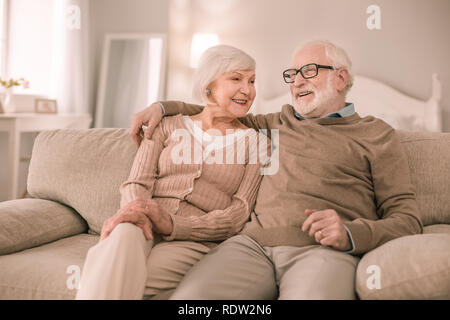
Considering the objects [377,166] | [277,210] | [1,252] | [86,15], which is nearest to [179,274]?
[277,210]

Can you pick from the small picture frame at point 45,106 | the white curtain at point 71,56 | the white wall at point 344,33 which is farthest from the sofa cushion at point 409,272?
the white curtain at point 71,56

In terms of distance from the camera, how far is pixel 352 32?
12.1 feet

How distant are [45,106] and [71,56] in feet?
1.87

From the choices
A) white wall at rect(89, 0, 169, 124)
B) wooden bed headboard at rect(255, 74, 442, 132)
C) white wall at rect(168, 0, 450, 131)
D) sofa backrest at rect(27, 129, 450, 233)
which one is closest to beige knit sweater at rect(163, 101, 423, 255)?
sofa backrest at rect(27, 129, 450, 233)

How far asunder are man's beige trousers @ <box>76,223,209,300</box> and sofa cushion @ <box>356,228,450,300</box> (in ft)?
1.62

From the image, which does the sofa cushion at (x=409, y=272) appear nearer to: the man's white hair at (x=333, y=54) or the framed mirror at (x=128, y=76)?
the man's white hair at (x=333, y=54)

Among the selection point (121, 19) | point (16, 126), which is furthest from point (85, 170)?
point (121, 19)

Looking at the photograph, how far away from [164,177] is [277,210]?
0.40 m

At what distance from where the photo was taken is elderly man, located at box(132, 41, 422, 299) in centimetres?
112

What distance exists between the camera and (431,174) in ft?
5.18

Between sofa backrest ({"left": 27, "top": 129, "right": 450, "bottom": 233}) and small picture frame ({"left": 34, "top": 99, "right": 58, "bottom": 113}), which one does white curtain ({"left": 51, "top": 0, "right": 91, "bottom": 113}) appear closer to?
small picture frame ({"left": 34, "top": 99, "right": 58, "bottom": 113})

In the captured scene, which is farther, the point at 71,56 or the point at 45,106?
the point at 71,56

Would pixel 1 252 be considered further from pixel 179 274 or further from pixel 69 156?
pixel 179 274

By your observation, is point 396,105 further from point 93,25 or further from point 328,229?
point 93,25
